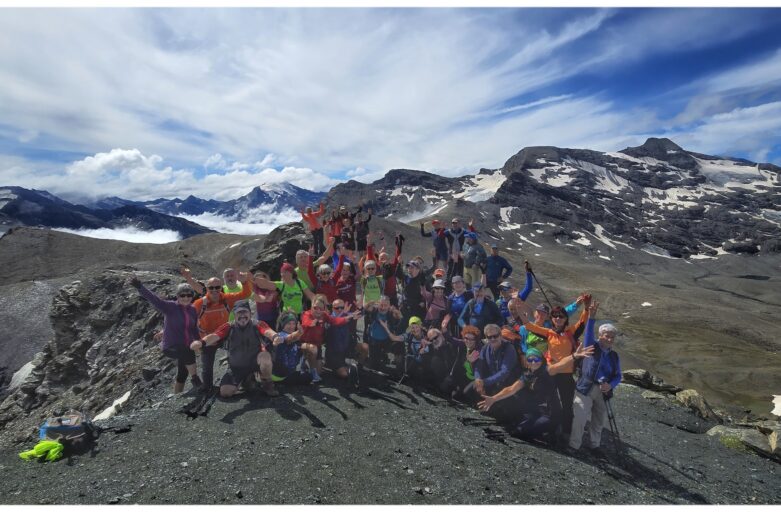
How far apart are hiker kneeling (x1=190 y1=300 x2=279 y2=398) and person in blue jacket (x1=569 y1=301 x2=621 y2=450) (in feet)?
28.5

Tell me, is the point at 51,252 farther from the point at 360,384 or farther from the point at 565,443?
the point at 565,443

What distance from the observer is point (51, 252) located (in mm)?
85500

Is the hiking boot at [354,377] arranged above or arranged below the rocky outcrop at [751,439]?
above

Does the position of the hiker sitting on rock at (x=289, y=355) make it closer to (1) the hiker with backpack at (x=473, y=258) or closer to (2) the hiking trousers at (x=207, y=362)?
(2) the hiking trousers at (x=207, y=362)

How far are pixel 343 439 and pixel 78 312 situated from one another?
1229 inches

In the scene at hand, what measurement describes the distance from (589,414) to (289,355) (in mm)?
8898

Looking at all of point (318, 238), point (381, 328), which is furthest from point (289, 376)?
point (318, 238)

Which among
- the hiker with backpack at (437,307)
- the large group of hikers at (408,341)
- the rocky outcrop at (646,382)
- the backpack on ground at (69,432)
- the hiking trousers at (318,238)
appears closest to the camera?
the backpack on ground at (69,432)

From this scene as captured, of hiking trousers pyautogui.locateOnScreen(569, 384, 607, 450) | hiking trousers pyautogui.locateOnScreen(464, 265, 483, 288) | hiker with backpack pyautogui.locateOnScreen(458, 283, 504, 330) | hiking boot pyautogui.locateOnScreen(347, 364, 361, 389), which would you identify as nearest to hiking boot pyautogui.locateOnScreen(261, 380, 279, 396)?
hiking boot pyautogui.locateOnScreen(347, 364, 361, 389)

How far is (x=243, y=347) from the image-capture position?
1166 centimetres

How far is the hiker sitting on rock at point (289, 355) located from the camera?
39.3 ft

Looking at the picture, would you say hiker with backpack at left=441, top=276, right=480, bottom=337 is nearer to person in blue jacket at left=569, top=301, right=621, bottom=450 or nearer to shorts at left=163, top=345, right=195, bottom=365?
person in blue jacket at left=569, top=301, right=621, bottom=450

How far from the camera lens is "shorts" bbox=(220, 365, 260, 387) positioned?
1203 centimetres

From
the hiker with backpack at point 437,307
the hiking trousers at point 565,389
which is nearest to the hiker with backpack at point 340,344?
the hiker with backpack at point 437,307
